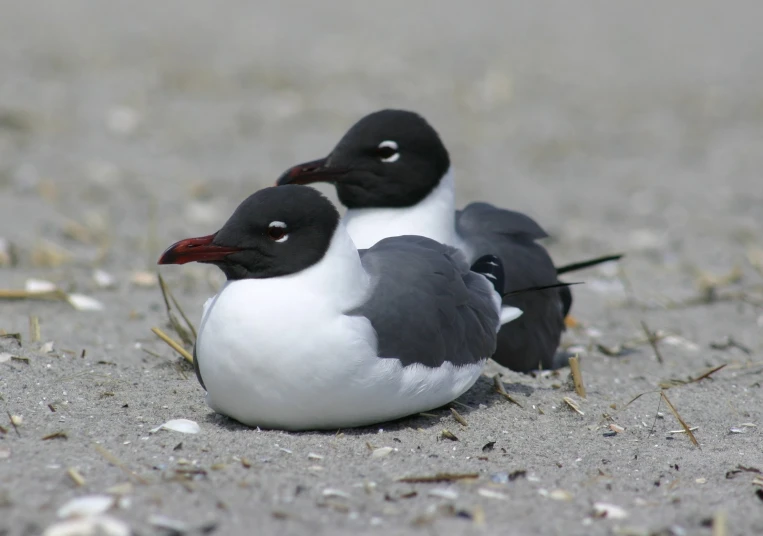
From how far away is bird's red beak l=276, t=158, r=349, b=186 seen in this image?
17.9ft

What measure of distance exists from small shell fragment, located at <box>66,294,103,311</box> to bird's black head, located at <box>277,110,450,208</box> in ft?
4.58

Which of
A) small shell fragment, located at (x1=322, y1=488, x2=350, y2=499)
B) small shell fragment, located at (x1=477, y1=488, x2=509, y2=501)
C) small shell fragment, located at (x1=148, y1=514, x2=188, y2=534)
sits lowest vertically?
small shell fragment, located at (x1=477, y1=488, x2=509, y2=501)

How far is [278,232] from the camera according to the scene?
4062mm

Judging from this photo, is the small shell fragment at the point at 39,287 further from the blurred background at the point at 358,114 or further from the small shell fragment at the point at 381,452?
the small shell fragment at the point at 381,452

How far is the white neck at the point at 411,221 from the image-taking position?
549cm

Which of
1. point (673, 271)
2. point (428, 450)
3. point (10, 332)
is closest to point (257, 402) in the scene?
point (428, 450)

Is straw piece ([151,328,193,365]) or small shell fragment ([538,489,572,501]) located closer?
small shell fragment ([538,489,572,501])

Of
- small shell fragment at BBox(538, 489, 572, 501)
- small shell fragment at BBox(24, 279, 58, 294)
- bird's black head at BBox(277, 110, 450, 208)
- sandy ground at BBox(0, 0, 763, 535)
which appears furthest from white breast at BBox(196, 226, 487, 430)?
small shell fragment at BBox(24, 279, 58, 294)

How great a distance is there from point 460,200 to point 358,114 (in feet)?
9.78

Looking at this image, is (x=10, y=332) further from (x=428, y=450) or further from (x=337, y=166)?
(x=428, y=450)

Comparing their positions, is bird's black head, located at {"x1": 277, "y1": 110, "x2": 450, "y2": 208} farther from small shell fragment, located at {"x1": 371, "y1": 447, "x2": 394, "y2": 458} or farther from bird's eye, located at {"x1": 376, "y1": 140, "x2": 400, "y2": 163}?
small shell fragment, located at {"x1": 371, "y1": 447, "x2": 394, "y2": 458}

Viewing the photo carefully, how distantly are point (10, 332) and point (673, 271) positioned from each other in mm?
5091

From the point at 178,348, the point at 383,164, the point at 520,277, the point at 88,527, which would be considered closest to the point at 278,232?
the point at 178,348

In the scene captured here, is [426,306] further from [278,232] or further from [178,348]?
[178,348]
